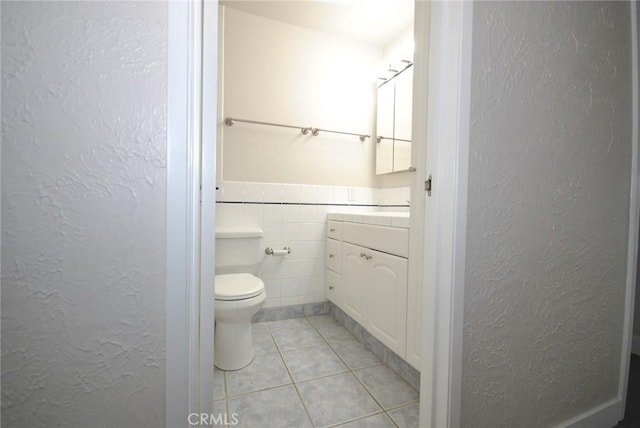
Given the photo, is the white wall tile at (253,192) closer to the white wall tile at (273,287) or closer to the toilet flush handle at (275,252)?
the toilet flush handle at (275,252)

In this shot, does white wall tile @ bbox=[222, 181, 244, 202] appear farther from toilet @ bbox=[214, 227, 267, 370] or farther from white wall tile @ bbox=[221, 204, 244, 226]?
toilet @ bbox=[214, 227, 267, 370]

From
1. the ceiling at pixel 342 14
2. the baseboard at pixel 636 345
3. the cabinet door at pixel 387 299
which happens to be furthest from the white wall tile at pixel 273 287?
the baseboard at pixel 636 345

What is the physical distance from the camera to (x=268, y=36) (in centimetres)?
207

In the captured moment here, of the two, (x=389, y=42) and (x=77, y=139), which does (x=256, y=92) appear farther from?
(x=77, y=139)

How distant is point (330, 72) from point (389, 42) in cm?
59

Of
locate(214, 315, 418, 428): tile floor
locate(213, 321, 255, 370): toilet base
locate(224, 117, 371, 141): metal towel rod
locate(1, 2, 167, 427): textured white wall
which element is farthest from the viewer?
locate(224, 117, 371, 141): metal towel rod

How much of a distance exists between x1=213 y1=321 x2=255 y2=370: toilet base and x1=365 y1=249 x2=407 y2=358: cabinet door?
2.37 feet

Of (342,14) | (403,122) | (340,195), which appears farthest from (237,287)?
(342,14)

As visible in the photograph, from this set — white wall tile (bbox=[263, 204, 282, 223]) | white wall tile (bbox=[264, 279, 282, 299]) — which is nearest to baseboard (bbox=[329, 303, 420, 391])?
white wall tile (bbox=[264, 279, 282, 299])

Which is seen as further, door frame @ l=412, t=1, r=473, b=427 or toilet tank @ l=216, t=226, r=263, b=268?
toilet tank @ l=216, t=226, r=263, b=268

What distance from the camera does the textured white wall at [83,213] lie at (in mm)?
470

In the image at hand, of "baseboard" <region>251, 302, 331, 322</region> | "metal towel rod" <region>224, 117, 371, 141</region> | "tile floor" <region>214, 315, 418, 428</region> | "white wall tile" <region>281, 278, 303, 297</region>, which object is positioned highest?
"metal towel rod" <region>224, 117, 371, 141</region>

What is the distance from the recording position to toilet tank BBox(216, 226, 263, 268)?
5.92ft

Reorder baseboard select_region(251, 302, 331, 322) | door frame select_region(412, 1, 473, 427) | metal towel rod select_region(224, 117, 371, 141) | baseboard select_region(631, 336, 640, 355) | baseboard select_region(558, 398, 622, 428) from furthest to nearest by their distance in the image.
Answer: baseboard select_region(251, 302, 331, 322)
metal towel rod select_region(224, 117, 371, 141)
baseboard select_region(631, 336, 640, 355)
baseboard select_region(558, 398, 622, 428)
door frame select_region(412, 1, 473, 427)
